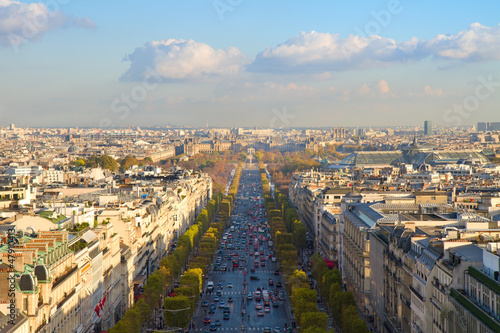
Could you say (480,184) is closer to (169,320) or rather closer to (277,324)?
(277,324)

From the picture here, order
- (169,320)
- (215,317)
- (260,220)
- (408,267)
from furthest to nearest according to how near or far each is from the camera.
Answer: (260,220) < (215,317) < (169,320) < (408,267)

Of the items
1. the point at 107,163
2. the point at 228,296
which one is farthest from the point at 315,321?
the point at 107,163

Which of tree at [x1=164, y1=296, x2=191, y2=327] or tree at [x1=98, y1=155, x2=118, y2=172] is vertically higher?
tree at [x1=98, y1=155, x2=118, y2=172]

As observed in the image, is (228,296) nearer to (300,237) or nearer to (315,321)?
(315,321)

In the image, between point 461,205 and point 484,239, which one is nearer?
point 484,239

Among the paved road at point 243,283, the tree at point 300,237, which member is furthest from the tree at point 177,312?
A: the tree at point 300,237

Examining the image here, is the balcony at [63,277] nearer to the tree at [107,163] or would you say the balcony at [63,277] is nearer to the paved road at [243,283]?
the paved road at [243,283]

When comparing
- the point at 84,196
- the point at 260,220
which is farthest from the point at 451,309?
the point at 260,220

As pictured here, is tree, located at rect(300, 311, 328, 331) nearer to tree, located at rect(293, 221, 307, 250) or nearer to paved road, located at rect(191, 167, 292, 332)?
paved road, located at rect(191, 167, 292, 332)

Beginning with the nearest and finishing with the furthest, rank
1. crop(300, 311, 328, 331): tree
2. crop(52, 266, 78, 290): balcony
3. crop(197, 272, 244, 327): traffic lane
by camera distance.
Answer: crop(52, 266, 78, 290): balcony → crop(300, 311, 328, 331): tree → crop(197, 272, 244, 327): traffic lane

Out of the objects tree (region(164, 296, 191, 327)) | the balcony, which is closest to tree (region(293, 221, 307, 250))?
tree (region(164, 296, 191, 327))

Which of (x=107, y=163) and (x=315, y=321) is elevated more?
(x=107, y=163)
